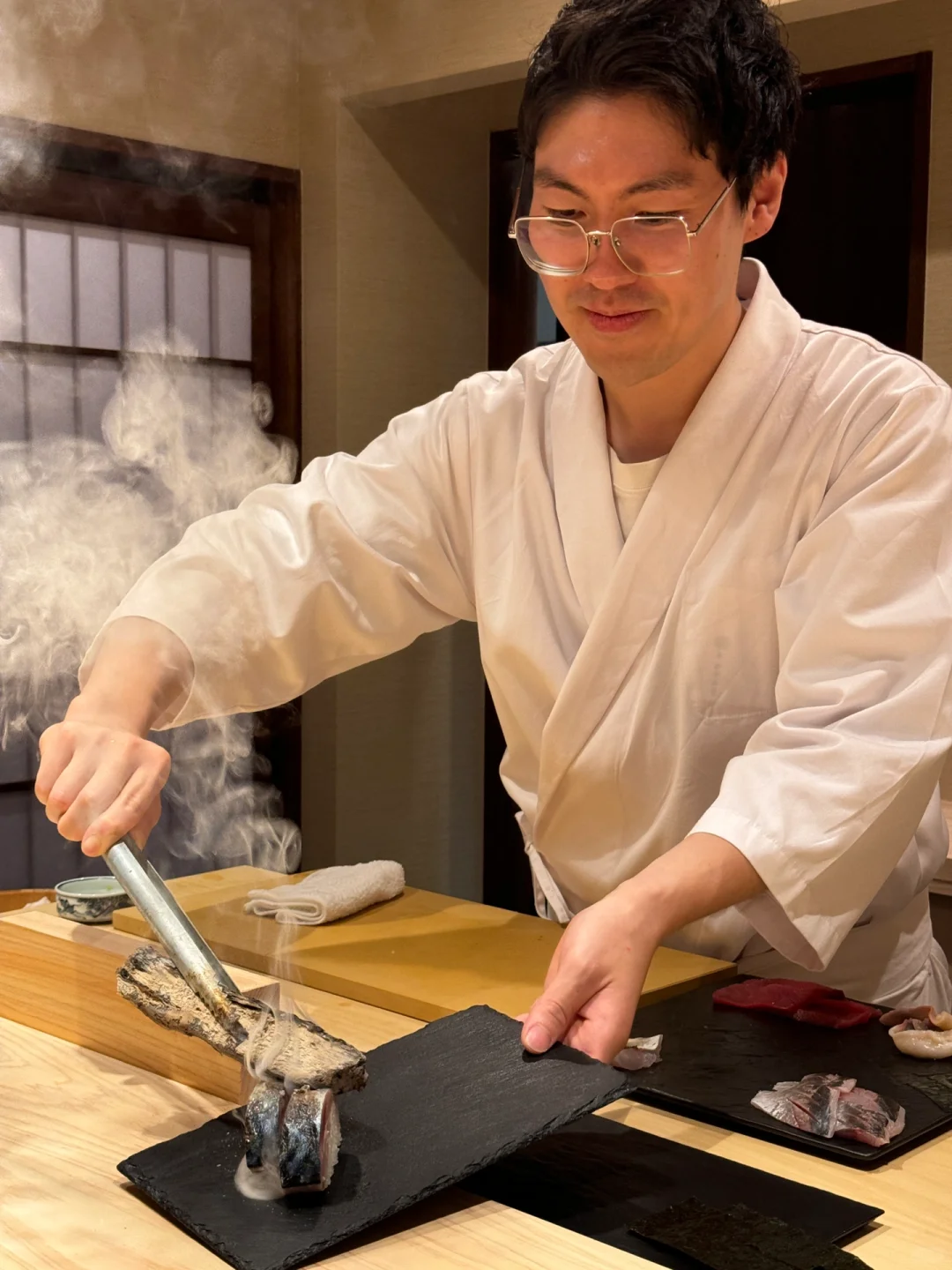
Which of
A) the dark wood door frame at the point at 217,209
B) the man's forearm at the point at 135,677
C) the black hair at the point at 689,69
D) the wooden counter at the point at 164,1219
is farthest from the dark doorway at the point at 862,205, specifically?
the wooden counter at the point at 164,1219

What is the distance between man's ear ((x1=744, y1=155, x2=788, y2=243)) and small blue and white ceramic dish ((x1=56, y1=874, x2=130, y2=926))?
3.80 ft

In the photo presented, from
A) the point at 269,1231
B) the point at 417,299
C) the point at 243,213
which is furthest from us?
the point at 417,299

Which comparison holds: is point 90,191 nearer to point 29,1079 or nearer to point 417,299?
point 417,299

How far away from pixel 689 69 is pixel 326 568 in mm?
795

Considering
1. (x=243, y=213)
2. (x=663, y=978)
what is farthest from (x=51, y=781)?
(x=243, y=213)

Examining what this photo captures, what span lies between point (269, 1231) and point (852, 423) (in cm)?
109

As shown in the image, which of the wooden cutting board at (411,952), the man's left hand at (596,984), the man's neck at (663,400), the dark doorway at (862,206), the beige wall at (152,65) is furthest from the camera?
the dark doorway at (862,206)

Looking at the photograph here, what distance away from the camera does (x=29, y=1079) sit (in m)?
1.31

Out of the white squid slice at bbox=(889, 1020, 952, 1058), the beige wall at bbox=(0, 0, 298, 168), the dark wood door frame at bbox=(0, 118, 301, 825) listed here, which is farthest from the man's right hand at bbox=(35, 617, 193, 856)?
the dark wood door frame at bbox=(0, 118, 301, 825)

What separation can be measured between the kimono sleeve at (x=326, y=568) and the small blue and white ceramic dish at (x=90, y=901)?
0.26 m

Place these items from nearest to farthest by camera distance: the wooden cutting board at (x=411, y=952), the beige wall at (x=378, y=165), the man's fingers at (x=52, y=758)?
the man's fingers at (x=52, y=758) → the wooden cutting board at (x=411, y=952) → the beige wall at (x=378, y=165)

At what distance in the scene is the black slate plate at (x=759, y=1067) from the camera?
1187 mm

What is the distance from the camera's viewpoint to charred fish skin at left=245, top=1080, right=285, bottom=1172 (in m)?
1.03

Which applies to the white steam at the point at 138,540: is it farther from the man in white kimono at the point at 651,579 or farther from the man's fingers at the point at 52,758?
the man's fingers at the point at 52,758
